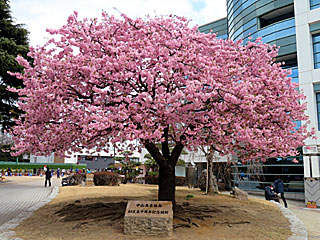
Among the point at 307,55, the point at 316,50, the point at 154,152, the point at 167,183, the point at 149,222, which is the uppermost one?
the point at 316,50

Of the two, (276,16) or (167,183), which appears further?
(276,16)

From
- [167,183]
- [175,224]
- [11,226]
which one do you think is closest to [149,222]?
[175,224]

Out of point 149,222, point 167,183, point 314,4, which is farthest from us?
point 314,4

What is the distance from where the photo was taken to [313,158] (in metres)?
18.3

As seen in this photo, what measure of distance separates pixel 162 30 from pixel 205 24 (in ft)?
140

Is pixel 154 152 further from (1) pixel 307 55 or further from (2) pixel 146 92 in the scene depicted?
(1) pixel 307 55

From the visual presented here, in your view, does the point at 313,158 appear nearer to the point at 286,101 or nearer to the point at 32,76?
the point at 286,101

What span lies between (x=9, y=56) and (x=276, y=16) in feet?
74.2

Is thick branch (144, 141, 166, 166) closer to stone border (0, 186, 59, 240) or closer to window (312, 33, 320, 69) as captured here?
stone border (0, 186, 59, 240)

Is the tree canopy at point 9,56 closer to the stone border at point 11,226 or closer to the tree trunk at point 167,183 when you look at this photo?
the stone border at point 11,226

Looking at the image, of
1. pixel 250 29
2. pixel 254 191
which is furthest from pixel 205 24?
pixel 254 191

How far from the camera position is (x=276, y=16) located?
2467 centimetres

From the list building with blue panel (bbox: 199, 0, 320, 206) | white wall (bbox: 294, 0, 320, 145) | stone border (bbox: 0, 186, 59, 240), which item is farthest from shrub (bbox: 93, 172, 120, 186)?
white wall (bbox: 294, 0, 320, 145)

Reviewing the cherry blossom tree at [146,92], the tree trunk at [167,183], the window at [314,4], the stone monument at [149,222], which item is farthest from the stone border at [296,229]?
the window at [314,4]
